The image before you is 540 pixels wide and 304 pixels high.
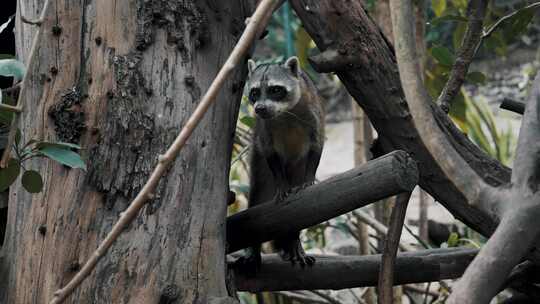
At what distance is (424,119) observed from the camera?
4.69 feet

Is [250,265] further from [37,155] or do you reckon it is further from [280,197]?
[37,155]

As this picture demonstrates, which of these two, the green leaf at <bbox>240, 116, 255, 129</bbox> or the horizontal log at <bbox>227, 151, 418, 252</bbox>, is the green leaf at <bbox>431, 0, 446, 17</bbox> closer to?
the green leaf at <bbox>240, 116, 255, 129</bbox>

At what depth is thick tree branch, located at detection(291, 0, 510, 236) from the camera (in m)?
2.95

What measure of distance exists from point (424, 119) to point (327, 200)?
1475mm

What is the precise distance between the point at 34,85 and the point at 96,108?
0.84 ft

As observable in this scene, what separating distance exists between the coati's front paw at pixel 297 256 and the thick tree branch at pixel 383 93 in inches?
29.7

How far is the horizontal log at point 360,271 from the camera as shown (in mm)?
3570

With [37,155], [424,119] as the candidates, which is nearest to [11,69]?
[37,155]

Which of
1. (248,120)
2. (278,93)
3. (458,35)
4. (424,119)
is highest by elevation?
(458,35)

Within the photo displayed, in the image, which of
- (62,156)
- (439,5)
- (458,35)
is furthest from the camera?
(439,5)

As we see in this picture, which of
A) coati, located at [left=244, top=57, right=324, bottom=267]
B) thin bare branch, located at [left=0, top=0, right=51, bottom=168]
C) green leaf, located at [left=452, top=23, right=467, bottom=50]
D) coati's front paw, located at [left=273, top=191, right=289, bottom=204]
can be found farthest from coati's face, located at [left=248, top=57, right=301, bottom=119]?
thin bare branch, located at [left=0, top=0, right=51, bottom=168]

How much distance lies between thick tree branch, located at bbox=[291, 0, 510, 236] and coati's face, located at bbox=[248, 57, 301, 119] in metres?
0.93

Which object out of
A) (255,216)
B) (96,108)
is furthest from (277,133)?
(96,108)

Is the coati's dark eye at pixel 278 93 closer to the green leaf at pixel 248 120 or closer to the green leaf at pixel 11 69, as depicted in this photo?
the green leaf at pixel 248 120
